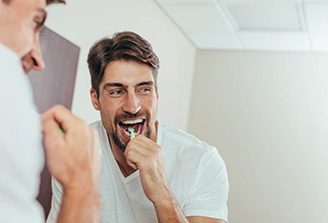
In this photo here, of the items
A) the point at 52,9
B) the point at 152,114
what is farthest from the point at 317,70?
the point at 152,114

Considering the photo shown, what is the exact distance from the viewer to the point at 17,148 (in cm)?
51

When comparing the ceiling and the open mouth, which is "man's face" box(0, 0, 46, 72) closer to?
the open mouth

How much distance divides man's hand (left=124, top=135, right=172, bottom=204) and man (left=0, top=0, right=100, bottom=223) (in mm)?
510

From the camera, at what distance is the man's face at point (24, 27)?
0.60 meters

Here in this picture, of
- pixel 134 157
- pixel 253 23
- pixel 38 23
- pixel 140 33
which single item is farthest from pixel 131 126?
pixel 253 23

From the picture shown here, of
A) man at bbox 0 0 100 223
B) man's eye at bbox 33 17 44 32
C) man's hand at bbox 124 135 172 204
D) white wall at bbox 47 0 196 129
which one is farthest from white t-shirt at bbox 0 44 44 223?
white wall at bbox 47 0 196 129

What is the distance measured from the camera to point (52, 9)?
7.70 feet

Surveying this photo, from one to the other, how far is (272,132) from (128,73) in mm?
3103

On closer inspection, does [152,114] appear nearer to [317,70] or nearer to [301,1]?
[301,1]

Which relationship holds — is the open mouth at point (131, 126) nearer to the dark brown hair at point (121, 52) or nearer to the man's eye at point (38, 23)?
the dark brown hair at point (121, 52)

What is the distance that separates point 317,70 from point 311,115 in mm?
410

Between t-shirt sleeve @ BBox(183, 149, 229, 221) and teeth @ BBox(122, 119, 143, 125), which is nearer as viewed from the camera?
t-shirt sleeve @ BBox(183, 149, 229, 221)

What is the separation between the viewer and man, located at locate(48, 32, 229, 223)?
1.34 m

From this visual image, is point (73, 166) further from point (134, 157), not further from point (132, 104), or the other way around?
point (132, 104)
